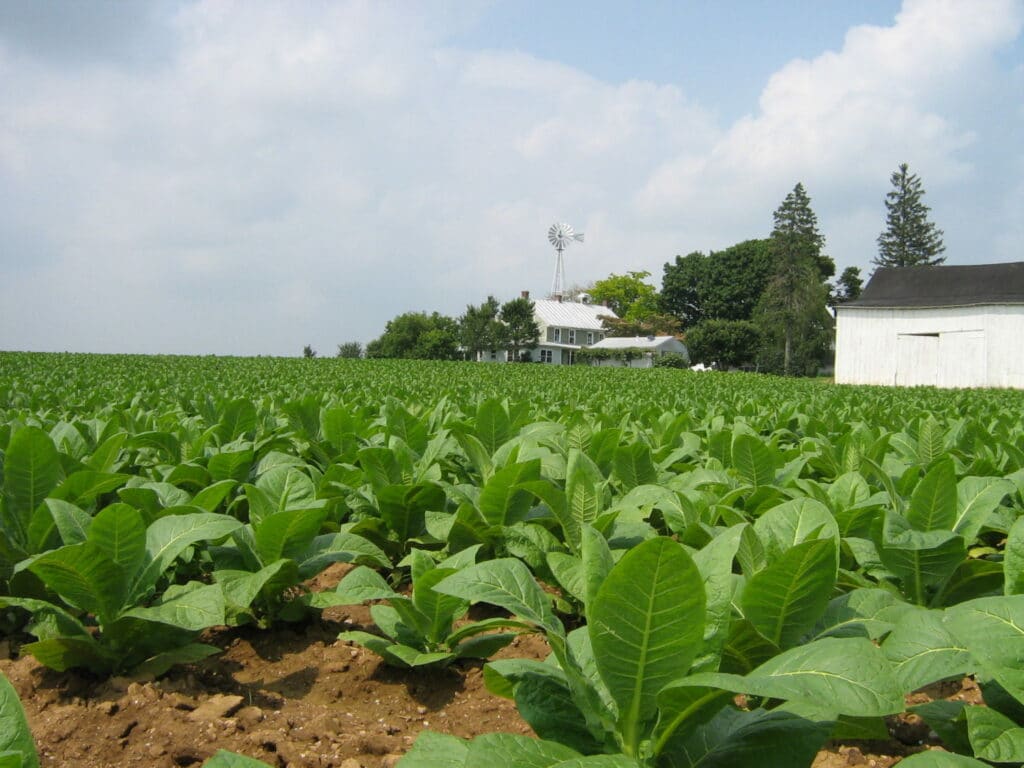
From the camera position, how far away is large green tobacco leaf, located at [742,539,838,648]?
1264 mm

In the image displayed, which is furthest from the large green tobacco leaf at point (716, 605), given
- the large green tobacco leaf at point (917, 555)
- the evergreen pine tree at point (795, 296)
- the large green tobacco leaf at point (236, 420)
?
the evergreen pine tree at point (795, 296)

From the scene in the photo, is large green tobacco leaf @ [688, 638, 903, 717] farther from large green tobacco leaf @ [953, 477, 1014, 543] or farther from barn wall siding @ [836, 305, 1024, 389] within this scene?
barn wall siding @ [836, 305, 1024, 389]

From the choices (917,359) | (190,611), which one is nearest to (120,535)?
(190,611)

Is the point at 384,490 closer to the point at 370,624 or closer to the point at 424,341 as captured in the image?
the point at 370,624

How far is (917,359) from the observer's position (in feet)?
117

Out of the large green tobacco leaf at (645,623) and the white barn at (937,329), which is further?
the white barn at (937,329)

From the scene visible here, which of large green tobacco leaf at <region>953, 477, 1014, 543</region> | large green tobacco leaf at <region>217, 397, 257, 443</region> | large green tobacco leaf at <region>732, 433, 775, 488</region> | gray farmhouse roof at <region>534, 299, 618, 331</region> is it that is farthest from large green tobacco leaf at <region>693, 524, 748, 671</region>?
gray farmhouse roof at <region>534, 299, 618, 331</region>

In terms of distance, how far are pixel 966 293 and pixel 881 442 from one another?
128 ft

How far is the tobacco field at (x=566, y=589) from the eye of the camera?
107 cm

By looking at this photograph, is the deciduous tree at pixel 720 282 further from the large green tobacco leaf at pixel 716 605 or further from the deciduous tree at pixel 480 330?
the large green tobacco leaf at pixel 716 605

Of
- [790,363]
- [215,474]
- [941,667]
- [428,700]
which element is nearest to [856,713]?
[941,667]

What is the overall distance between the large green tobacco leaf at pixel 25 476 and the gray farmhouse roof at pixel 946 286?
130 feet

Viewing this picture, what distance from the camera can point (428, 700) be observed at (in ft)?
5.83

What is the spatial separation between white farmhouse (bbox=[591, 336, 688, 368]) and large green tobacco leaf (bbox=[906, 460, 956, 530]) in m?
72.1
